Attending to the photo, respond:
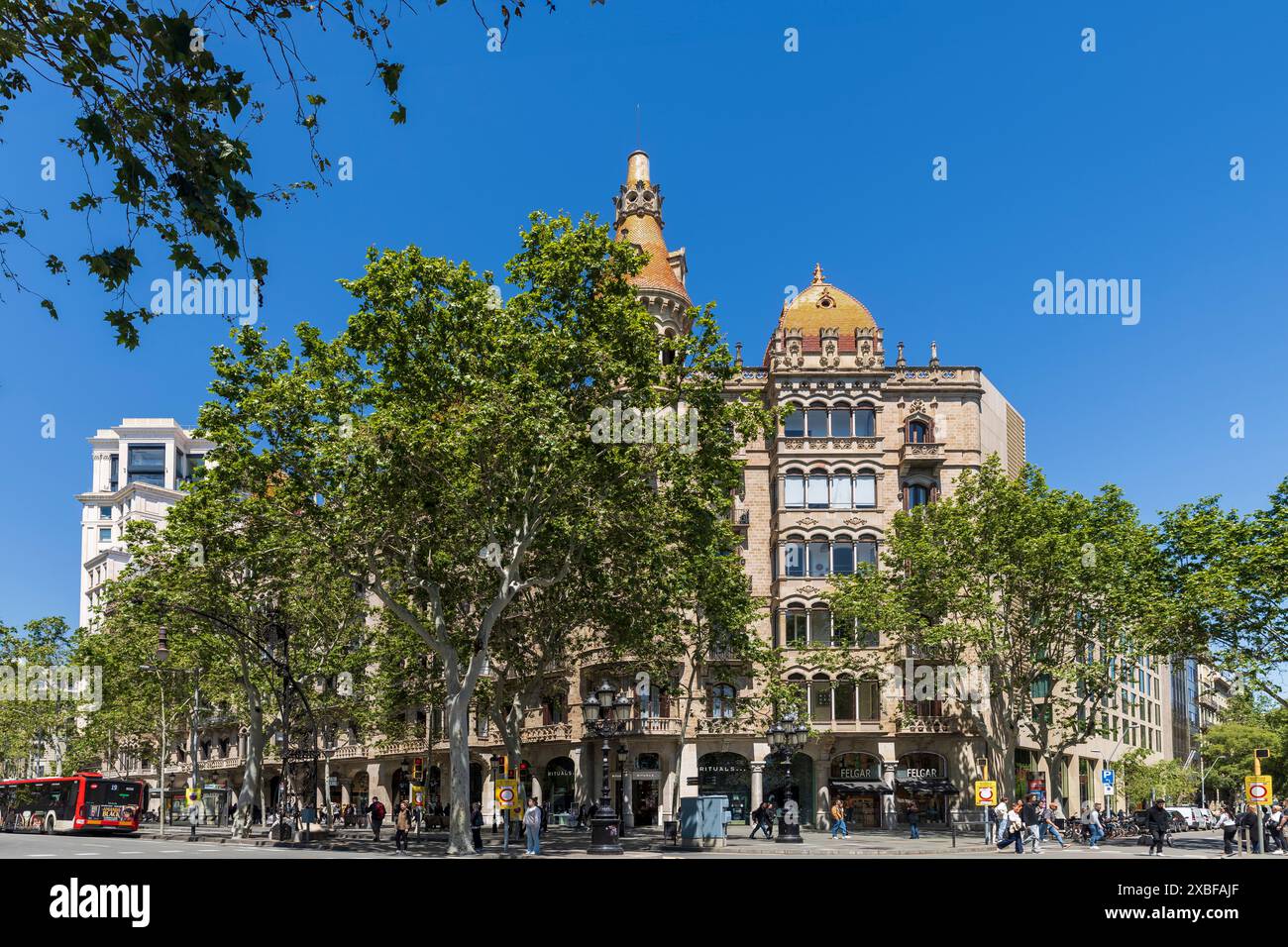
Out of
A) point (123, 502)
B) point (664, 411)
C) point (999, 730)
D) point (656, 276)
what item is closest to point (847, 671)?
point (999, 730)

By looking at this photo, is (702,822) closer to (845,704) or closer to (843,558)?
(845,704)

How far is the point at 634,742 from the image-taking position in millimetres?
53562

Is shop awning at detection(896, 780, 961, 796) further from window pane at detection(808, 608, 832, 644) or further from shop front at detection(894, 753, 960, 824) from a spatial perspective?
window pane at detection(808, 608, 832, 644)

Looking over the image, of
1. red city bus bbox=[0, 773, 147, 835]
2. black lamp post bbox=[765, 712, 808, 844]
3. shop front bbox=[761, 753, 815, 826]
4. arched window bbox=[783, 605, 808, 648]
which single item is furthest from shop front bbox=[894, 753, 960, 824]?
red city bus bbox=[0, 773, 147, 835]

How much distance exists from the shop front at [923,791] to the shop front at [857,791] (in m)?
1.03

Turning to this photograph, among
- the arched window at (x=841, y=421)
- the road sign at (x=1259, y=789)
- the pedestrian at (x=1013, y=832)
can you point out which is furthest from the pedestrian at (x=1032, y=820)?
the arched window at (x=841, y=421)

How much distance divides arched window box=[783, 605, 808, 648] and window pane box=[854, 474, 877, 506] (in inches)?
239

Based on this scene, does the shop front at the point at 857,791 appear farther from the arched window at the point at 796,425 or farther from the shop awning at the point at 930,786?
the arched window at the point at 796,425

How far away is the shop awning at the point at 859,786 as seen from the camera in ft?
175

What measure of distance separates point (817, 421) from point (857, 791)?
59.4 ft

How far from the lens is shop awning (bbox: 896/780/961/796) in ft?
173
